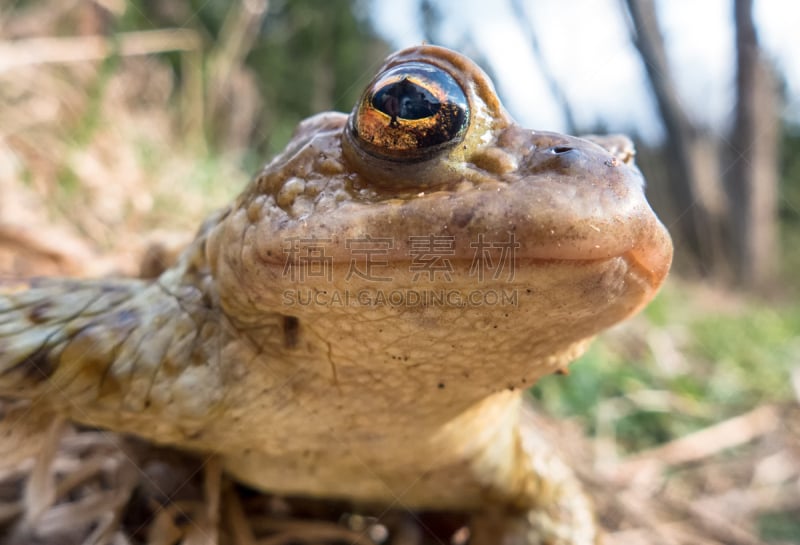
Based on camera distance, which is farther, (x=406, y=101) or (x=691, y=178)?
(x=691, y=178)

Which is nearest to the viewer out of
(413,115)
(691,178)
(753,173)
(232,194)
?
(413,115)

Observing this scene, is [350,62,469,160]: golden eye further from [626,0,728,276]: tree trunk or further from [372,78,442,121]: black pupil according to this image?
[626,0,728,276]: tree trunk

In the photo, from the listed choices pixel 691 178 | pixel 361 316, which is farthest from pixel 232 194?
pixel 691 178

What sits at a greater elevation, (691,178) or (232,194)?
(232,194)

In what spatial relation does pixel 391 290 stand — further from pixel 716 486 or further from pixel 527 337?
pixel 716 486

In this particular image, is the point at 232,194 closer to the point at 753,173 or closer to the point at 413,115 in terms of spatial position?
the point at 413,115

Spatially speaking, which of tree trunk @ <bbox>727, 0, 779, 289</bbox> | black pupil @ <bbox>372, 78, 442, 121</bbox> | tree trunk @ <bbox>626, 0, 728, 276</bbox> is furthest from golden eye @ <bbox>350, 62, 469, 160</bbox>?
tree trunk @ <bbox>727, 0, 779, 289</bbox>

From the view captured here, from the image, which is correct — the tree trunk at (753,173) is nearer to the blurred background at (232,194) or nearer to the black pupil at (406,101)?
the blurred background at (232,194)
